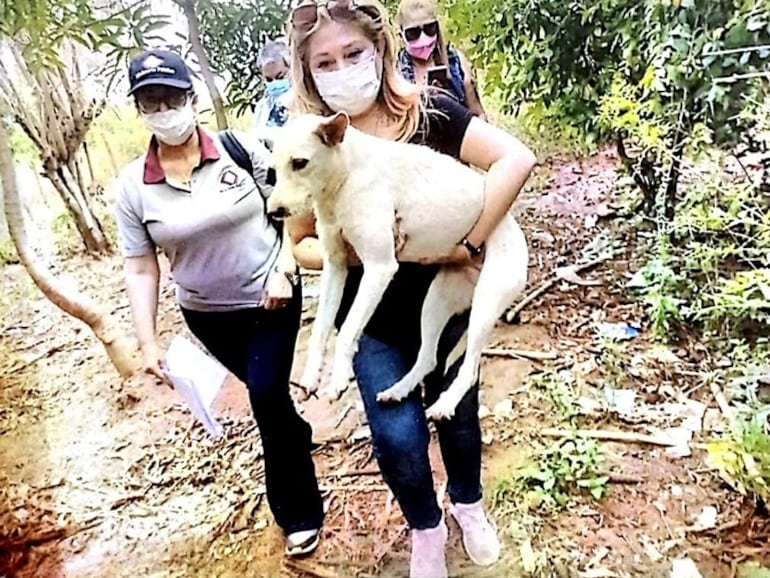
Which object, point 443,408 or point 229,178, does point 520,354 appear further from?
point 229,178

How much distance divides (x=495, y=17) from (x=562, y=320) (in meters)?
0.39

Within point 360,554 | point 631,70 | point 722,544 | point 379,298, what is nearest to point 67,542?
point 360,554

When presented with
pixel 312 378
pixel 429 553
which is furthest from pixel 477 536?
pixel 312 378

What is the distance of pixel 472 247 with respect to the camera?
0.79 meters

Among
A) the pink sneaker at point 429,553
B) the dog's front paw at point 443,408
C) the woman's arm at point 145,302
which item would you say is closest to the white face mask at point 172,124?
the woman's arm at point 145,302

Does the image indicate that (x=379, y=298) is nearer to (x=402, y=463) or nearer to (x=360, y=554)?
(x=402, y=463)

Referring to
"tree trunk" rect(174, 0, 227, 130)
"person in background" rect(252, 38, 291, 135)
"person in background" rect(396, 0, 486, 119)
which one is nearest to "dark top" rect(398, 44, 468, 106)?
"person in background" rect(396, 0, 486, 119)

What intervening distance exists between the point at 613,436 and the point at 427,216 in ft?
1.41

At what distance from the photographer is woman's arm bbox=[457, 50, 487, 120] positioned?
2.87 feet

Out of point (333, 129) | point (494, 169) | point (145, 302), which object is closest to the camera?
point (333, 129)

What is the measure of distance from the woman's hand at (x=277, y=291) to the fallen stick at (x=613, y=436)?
1.21 ft

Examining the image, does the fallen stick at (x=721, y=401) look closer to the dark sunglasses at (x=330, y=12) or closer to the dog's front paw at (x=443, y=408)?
the dog's front paw at (x=443, y=408)

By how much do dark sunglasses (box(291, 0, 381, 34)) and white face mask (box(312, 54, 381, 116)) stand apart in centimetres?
4

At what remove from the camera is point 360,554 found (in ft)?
3.13
